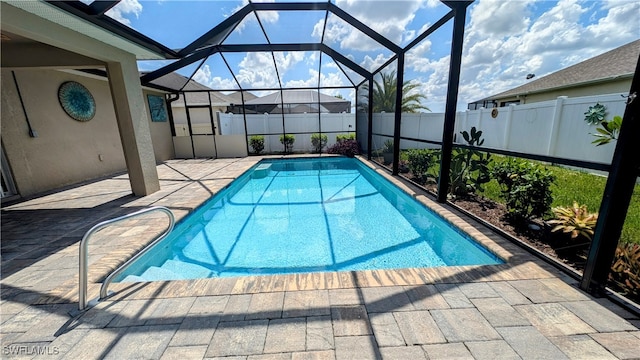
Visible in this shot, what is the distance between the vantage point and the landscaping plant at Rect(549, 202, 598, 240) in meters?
2.48

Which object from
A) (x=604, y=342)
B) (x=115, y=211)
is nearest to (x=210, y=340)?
(x=604, y=342)

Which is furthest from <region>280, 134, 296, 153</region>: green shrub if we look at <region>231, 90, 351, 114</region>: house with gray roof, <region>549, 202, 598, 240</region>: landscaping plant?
<region>549, 202, 598, 240</region>: landscaping plant

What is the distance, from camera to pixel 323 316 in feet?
6.00

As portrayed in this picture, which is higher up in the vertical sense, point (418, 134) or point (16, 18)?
point (16, 18)

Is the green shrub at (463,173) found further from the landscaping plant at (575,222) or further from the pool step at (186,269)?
the pool step at (186,269)

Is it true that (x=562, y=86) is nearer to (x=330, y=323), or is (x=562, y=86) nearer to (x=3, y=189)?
(x=330, y=323)

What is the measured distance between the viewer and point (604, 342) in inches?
61.2

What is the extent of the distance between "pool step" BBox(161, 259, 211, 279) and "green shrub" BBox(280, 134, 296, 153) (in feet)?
29.0

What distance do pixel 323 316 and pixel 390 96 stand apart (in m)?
10.2

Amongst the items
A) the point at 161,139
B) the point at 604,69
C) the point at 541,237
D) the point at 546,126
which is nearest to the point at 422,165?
the point at 541,237

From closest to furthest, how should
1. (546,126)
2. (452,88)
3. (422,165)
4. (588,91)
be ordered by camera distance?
(452,88) < (422,165) < (546,126) < (588,91)

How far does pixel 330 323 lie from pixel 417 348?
585 mm

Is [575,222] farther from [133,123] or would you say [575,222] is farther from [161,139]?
[161,139]

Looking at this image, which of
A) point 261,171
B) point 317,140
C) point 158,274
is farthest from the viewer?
point 317,140
